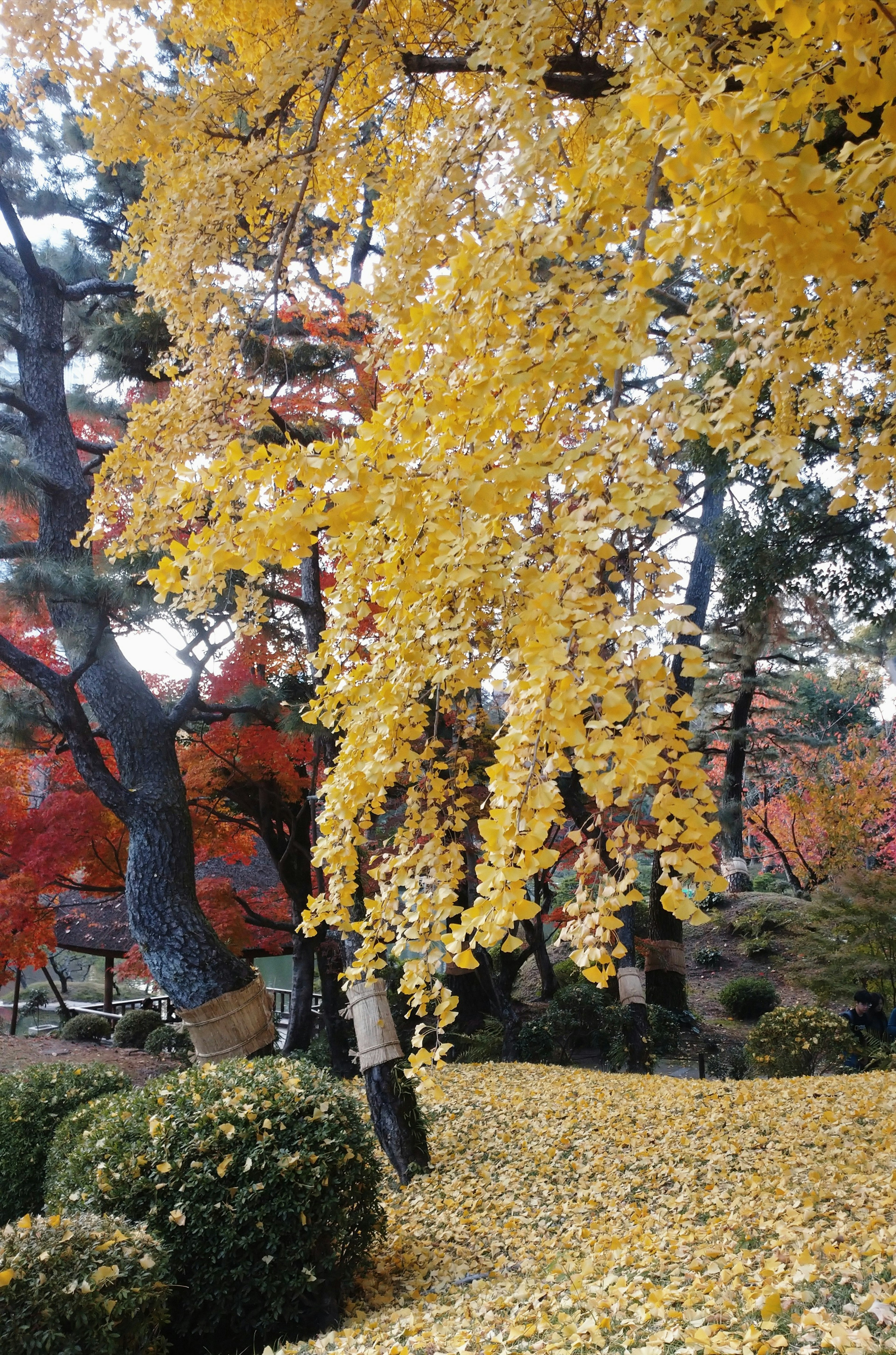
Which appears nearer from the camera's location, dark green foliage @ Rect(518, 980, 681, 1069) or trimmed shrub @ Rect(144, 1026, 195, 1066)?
dark green foliage @ Rect(518, 980, 681, 1069)

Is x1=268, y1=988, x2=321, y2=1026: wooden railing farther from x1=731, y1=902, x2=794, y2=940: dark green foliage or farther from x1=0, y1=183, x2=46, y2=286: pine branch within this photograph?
x1=0, y1=183, x2=46, y2=286: pine branch

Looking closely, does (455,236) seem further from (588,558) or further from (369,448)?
(588,558)

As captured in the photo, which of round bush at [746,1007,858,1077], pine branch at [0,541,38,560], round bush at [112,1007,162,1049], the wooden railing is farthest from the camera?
the wooden railing

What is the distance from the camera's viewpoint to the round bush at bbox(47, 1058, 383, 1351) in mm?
2994

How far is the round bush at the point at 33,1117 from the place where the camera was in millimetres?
4203

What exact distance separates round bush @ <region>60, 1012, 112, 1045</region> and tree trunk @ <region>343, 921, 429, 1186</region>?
25.3 feet

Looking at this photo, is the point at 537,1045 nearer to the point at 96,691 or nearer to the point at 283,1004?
the point at 96,691

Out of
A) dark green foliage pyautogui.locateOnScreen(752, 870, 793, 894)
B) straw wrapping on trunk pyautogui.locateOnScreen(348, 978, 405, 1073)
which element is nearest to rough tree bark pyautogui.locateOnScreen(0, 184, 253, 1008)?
straw wrapping on trunk pyautogui.locateOnScreen(348, 978, 405, 1073)

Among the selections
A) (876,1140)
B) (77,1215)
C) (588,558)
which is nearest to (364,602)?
(588,558)

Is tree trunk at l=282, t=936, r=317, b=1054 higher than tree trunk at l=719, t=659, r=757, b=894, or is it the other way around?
tree trunk at l=719, t=659, r=757, b=894

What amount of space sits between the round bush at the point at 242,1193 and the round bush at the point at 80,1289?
1.22ft

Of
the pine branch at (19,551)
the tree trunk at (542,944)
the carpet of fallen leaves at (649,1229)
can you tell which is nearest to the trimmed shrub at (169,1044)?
the tree trunk at (542,944)

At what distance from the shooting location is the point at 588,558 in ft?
5.27

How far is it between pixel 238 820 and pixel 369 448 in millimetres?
7350
